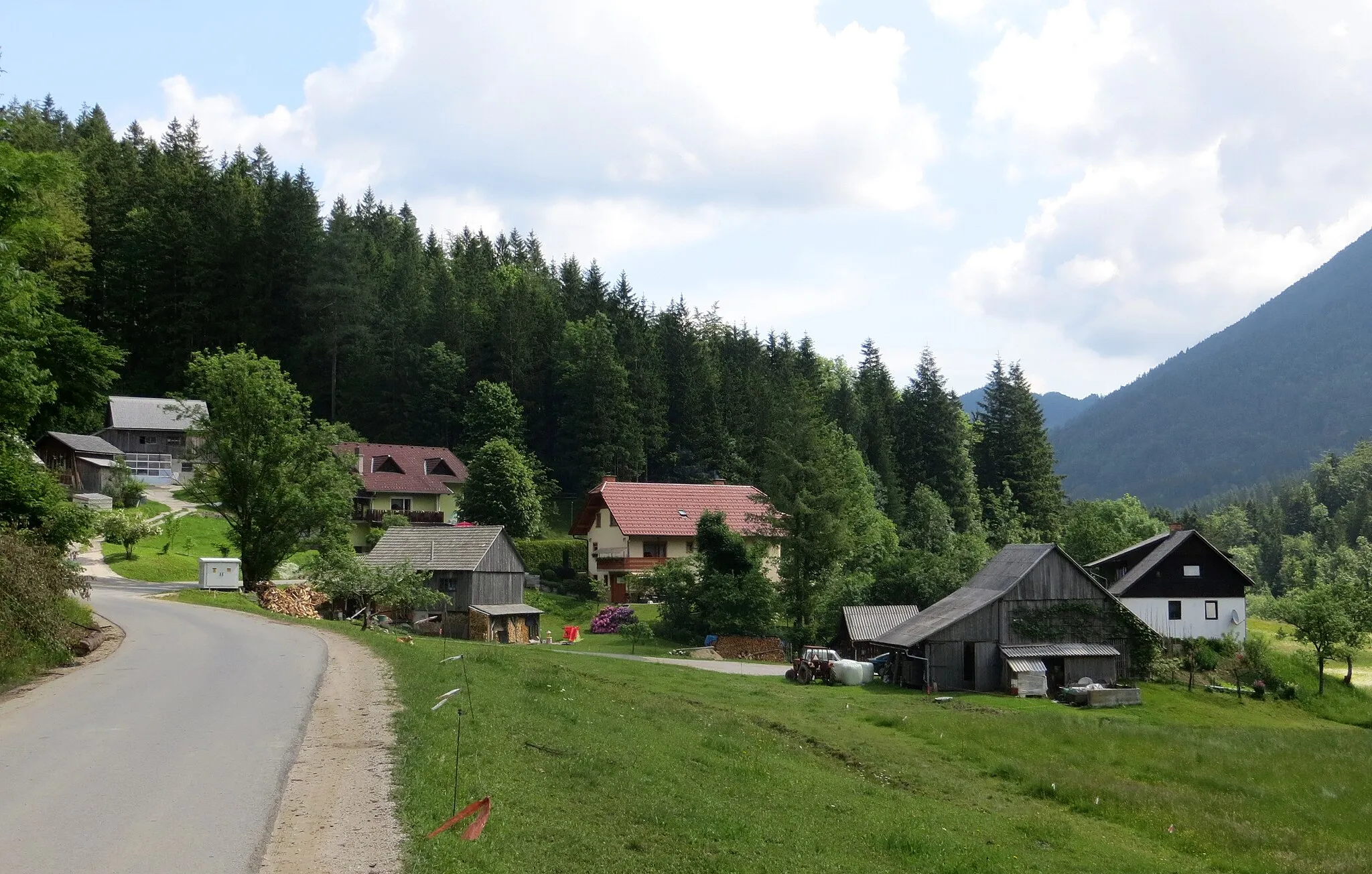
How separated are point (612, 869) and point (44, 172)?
81.1ft

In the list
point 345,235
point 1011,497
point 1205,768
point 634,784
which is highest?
point 345,235

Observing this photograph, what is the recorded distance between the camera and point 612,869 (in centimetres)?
1073

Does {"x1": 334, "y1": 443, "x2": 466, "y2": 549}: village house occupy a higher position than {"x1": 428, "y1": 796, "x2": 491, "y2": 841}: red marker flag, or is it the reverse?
{"x1": 334, "y1": 443, "x2": 466, "y2": 549}: village house

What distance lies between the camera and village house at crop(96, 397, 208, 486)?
76875 mm

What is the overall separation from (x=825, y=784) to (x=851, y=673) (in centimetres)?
2587

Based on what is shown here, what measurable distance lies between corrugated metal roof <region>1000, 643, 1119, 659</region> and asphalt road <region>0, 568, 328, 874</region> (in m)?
31.4

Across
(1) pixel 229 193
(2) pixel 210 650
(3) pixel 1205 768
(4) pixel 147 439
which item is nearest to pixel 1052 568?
(3) pixel 1205 768

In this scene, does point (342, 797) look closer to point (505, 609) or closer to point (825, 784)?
point (825, 784)

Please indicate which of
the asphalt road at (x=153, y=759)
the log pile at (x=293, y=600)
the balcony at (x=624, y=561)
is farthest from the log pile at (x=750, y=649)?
the asphalt road at (x=153, y=759)

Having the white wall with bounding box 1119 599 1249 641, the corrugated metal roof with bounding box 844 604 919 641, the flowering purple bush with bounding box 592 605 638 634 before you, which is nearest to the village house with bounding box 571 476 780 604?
the flowering purple bush with bounding box 592 605 638 634

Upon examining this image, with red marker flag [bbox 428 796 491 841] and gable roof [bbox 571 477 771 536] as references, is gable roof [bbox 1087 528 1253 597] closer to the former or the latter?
gable roof [bbox 571 477 771 536]

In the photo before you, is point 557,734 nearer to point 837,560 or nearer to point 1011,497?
point 837,560

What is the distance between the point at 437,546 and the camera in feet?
175

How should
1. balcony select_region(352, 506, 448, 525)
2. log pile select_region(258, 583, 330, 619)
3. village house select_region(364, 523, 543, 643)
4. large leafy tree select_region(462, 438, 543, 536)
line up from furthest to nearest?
1. balcony select_region(352, 506, 448, 525)
2. large leafy tree select_region(462, 438, 543, 536)
3. village house select_region(364, 523, 543, 643)
4. log pile select_region(258, 583, 330, 619)
